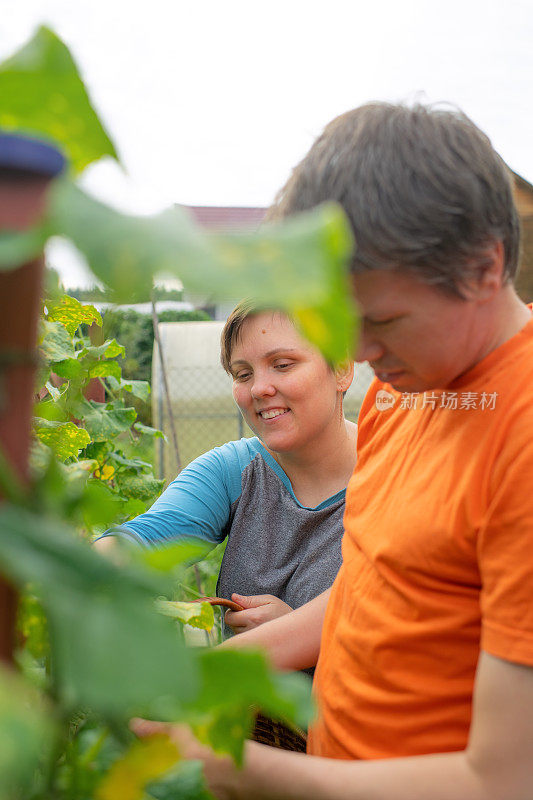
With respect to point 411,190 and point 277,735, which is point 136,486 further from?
point 411,190

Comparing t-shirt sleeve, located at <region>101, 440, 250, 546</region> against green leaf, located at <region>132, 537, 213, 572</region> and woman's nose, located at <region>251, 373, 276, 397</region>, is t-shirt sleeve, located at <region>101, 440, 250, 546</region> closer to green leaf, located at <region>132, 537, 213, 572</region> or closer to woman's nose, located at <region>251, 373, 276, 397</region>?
woman's nose, located at <region>251, 373, 276, 397</region>

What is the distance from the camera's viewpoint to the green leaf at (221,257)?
317mm

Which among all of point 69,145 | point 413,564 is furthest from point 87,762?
point 413,564

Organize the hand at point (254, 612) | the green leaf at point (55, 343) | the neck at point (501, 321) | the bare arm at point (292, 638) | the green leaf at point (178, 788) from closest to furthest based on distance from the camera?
1. the green leaf at point (178, 788)
2. the neck at point (501, 321)
3. the green leaf at point (55, 343)
4. the bare arm at point (292, 638)
5. the hand at point (254, 612)

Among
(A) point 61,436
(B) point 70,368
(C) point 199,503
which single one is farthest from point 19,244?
(C) point 199,503

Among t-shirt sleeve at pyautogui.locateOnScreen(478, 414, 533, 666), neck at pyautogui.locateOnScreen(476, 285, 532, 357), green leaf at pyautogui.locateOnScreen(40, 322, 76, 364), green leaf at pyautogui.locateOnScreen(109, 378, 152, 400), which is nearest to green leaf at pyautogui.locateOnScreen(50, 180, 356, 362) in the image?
t-shirt sleeve at pyautogui.locateOnScreen(478, 414, 533, 666)

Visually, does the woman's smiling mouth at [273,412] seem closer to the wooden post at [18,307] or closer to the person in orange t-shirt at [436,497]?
the person in orange t-shirt at [436,497]

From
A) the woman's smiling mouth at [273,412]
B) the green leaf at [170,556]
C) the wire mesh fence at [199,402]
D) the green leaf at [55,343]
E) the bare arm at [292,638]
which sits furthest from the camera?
the wire mesh fence at [199,402]

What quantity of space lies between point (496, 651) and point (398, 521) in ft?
0.76

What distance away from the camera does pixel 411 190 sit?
2.79 feet

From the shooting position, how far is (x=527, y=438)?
799 mm

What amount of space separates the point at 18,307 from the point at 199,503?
1574 millimetres

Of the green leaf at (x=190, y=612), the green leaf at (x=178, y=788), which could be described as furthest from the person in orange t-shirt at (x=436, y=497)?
the green leaf at (x=178, y=788)

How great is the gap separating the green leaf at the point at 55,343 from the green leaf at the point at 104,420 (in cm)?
31
